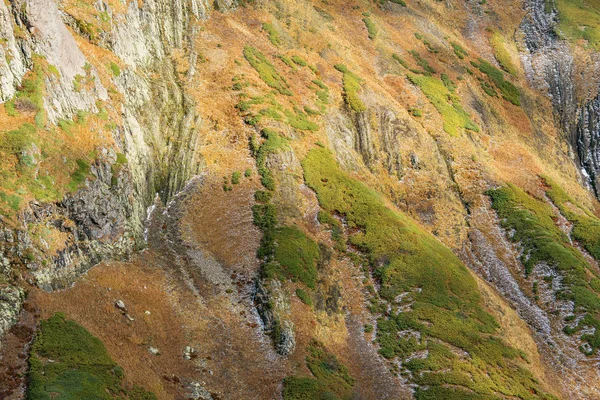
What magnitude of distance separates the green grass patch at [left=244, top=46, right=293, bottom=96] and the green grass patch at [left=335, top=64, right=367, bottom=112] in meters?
6.43

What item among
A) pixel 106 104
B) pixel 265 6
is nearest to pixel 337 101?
pixel 265 6

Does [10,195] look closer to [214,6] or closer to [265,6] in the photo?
[214,6]

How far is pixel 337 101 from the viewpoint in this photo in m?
51.7

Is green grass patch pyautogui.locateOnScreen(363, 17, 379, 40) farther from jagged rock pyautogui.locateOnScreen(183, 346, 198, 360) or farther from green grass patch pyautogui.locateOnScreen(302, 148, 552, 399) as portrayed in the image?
jagged rock pyautogui.locateOnScreen(183, 346, 198, 360)

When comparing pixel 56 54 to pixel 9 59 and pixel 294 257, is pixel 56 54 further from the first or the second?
pixel 294 257

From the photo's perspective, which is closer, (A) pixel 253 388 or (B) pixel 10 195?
(B) pixel 10 195

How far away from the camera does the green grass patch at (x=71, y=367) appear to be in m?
20.0

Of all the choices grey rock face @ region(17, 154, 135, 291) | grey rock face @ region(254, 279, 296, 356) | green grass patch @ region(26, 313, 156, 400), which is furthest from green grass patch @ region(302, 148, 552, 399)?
green grass patch @ region(26, 313, 156, 400)

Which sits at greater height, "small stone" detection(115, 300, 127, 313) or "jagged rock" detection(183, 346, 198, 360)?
"small stone" detection(115, 300, 127, 313)

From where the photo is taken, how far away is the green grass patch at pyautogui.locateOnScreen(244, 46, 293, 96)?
1917 inches

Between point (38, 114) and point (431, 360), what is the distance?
90.2 feet

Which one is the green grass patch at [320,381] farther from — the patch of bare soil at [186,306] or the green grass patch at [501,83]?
the green grass patch at [501,83]

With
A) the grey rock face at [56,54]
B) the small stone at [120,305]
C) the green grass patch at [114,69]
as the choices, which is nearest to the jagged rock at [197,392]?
the small stone at [120,305]

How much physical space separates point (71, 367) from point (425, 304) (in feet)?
79.2
